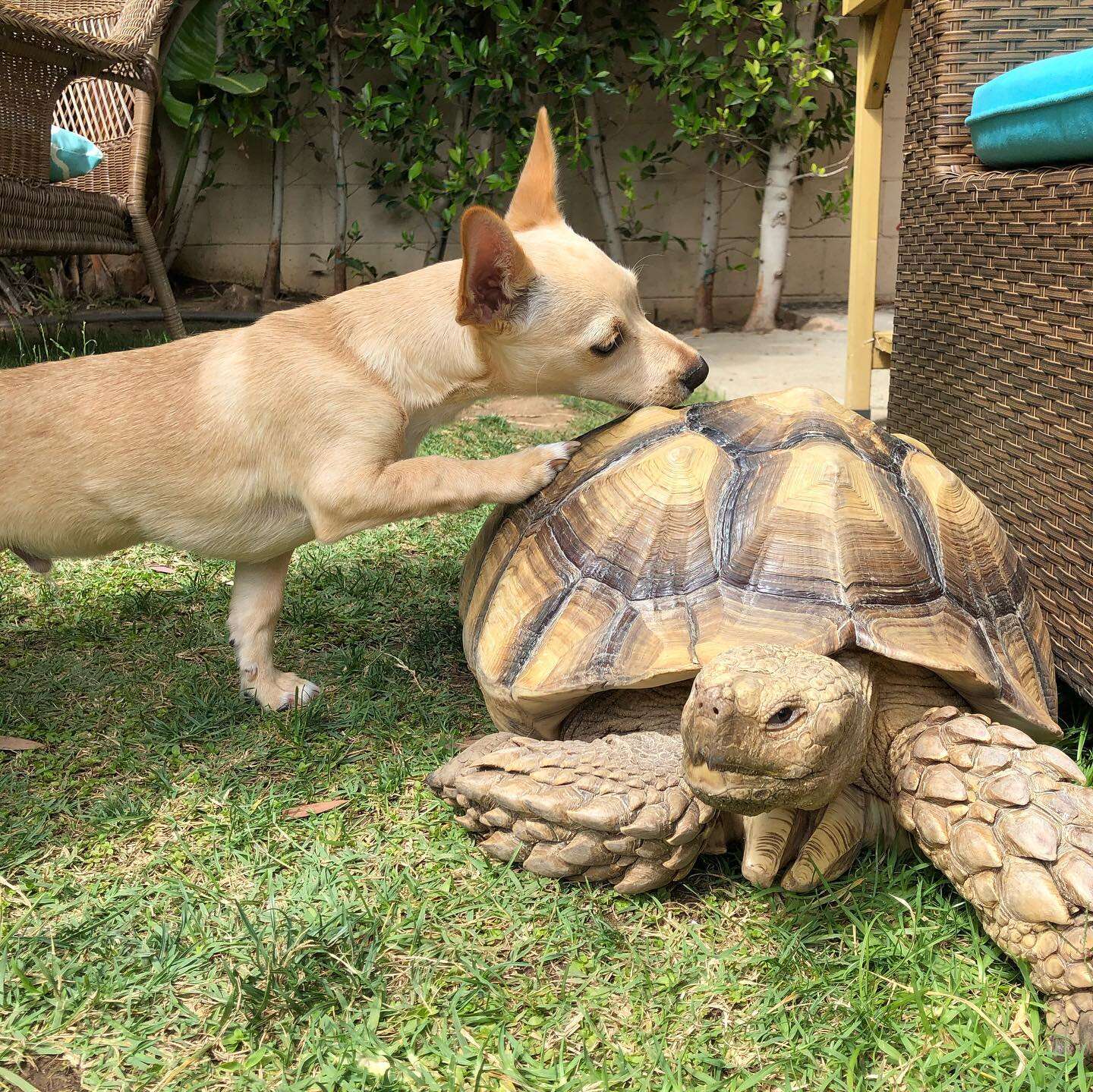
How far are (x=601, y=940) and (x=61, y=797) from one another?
46.0 inches

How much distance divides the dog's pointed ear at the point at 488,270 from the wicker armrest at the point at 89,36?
3017 millimetres

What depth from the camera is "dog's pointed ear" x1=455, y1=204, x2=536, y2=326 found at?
80.4 inches

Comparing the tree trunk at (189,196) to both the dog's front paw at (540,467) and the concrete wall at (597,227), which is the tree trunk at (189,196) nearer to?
the concrete wall at (597,227)

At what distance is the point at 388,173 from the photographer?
7.14m

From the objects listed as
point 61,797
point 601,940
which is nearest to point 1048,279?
point 601,940

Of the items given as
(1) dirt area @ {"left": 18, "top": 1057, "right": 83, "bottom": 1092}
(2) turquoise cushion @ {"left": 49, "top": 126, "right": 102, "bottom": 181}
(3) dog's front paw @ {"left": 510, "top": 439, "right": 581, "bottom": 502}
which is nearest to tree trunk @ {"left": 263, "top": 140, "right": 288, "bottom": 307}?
(2) turquoise cushion @ {"left": 49, "top": 126, "right": 102, "bottom": 181}

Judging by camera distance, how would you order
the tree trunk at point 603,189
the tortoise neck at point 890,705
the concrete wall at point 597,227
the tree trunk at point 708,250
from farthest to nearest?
the concrete wall at point 597,227 → the tree trunk at point 708,250 → the tree trunk at point 603,189 → the tortoise neck at point 890,705

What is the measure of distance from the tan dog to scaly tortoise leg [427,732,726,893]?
65 centimetres

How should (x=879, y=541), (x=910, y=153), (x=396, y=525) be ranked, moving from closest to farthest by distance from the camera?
(x=879, y=541), (x=910, y=153), (x=396, y=525)

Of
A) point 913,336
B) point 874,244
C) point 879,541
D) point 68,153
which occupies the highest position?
point 68,153

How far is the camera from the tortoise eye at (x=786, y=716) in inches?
56.6

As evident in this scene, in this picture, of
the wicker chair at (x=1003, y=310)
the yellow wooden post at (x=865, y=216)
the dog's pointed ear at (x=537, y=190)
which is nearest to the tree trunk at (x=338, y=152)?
the yellow wooden post at (x=865, y=216)

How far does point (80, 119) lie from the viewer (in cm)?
608

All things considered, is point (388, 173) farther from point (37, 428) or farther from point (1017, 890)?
point (1017, 890)
